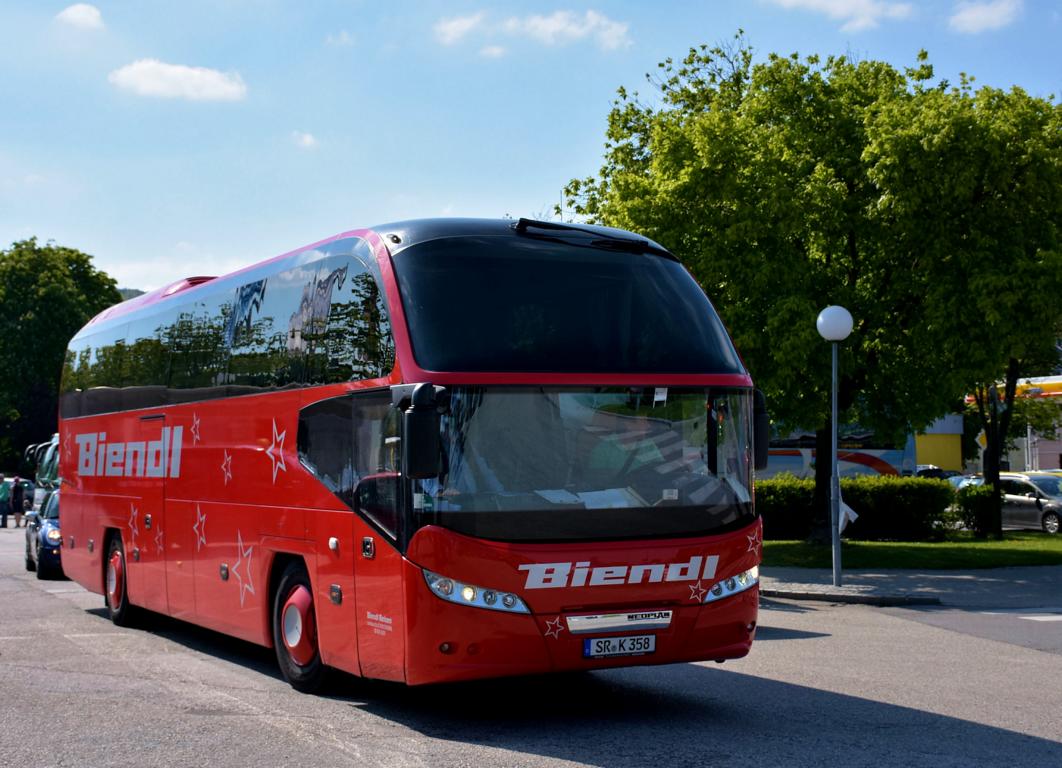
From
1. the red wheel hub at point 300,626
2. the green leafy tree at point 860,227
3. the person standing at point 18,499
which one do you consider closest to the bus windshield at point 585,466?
the red wheel hub at point 300,626

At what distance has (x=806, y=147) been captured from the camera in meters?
25.4

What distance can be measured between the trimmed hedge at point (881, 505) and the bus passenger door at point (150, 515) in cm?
1886

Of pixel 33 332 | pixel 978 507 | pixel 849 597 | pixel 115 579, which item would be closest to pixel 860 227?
pixel 849 597

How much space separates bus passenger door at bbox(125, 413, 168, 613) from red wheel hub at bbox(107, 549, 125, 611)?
1.65 feet

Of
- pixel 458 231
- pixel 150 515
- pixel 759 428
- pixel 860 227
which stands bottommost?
→ pixel 150 515

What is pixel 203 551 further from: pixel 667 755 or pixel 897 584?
pixel 897 584

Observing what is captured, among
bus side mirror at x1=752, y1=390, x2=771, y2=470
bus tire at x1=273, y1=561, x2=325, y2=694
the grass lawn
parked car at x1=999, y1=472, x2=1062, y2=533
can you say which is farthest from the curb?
parked car at x1=999, y1=472, x2=1062, y2=533

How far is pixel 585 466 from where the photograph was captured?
341 inches

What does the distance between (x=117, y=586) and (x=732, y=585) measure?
901 cm

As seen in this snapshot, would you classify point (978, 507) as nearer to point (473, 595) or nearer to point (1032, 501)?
point (1032, 501)

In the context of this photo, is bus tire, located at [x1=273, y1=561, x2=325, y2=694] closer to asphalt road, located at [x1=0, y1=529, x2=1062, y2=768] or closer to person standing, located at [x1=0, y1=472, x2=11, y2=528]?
asphalt road, located at [x1=0, y1=529, x2=1062, y2=768]

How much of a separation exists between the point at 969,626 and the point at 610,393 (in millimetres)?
9042

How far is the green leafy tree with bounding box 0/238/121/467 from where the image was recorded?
6900 centimetres

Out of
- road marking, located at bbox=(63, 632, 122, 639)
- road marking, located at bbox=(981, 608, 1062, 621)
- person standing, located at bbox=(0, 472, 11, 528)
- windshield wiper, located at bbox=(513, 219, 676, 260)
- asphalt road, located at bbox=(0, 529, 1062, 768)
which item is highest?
windshield wiper, located at bbox=(513, 219, 676, 260)
